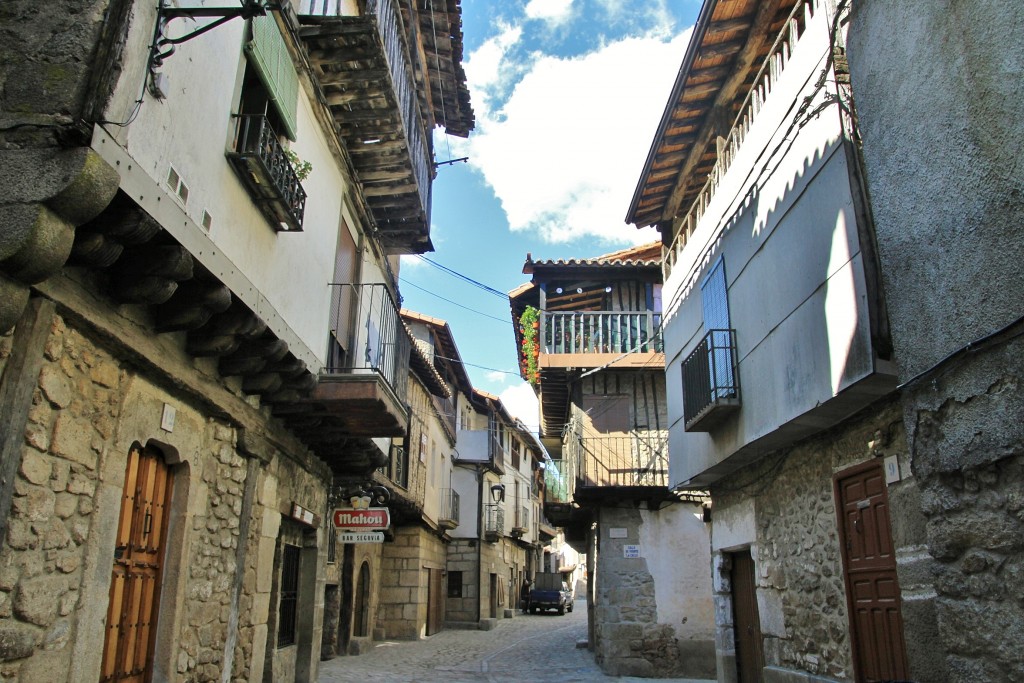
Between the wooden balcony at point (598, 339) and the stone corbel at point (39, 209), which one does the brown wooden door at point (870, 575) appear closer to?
the stone corbel at point (39, 209)

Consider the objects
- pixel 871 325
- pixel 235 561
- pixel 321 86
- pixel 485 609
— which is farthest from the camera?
pixel 485 609

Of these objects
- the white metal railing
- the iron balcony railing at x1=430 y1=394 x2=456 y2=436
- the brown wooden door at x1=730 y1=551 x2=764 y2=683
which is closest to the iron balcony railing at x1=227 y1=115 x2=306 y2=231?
the white metal railing

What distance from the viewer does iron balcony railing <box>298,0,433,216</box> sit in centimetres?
745

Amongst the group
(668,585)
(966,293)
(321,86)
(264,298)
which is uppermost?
(321,86)

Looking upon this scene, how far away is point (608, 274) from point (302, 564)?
344 inches

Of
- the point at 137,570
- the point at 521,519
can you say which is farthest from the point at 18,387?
the point at 521,519

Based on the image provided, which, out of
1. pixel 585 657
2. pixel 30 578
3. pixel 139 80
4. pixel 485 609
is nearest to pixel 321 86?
pixel 139 80

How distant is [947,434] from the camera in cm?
384

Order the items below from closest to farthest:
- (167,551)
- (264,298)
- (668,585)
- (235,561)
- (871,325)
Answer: (871,325), (167,551), (264,298), (235,561), (668,585)

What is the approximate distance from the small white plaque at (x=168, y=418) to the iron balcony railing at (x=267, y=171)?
1.72 metres

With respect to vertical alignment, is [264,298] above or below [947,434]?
above

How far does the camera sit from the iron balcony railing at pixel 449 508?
24281mm

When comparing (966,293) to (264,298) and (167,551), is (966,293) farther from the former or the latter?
(167,551)

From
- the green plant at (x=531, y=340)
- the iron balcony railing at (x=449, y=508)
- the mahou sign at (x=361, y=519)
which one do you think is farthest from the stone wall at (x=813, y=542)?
the iron balcony railing at (x=449, y=508)
